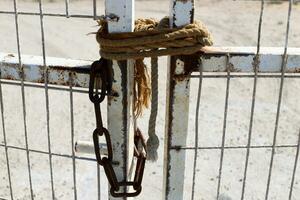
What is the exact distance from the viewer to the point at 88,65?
1.47 metres

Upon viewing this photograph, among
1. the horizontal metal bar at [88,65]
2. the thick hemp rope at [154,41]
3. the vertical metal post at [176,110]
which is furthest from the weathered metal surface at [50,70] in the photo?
the vertical metal post at [176,110]

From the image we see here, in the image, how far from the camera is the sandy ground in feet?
9.36

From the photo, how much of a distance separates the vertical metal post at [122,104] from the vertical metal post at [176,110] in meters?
0.11

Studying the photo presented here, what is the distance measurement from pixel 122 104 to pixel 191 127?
6.48ft

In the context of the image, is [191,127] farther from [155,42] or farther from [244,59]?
[155,42]

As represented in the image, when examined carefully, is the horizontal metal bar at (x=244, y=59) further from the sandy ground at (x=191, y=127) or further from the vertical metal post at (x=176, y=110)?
the sandy ground at (x=191, y=127)

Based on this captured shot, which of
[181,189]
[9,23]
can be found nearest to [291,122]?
[181,189]

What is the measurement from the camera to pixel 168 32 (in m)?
1.35

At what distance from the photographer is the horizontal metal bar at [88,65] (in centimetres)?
143

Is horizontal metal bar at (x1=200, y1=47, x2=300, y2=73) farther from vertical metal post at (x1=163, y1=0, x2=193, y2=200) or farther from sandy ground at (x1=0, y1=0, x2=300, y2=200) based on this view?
sandy ground at (x1=0, y1=0, x2=300, y2=200)

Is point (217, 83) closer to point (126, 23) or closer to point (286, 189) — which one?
point (286, 189)

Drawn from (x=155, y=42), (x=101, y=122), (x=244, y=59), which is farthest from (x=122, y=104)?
(x=244, y=59)

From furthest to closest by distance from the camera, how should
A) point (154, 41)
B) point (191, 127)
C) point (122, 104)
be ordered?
point (191, 127)
point (122, 104)
point (154, 41)

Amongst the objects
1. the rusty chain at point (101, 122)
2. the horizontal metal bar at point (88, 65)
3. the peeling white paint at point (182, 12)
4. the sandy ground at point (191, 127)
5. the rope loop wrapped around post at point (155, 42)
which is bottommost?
the sandy ground at point (191, 127)
